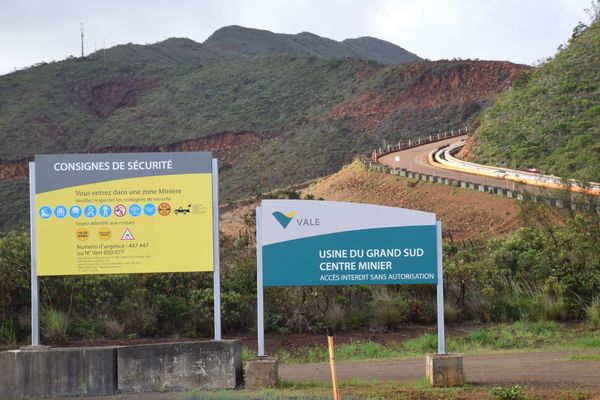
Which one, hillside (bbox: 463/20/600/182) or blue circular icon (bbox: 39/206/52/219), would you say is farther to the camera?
hillside (bbox: 463/20/600/182)

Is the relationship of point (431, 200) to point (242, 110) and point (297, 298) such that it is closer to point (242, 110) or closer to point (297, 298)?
point (297, 298)

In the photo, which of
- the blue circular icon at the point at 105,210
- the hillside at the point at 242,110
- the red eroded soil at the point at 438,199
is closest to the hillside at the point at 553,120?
the red eroded soil at the point at 438,199

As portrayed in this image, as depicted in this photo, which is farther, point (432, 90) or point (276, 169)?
point (432, 90)

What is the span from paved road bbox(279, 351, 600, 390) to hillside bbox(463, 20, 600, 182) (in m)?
28.3

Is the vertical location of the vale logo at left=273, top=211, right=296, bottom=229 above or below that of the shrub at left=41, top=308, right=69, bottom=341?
above

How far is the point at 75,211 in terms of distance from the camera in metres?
10.8

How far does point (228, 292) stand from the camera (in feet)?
54.6

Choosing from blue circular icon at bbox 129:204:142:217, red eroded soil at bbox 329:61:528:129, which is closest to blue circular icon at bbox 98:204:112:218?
blue circular icon at bbox 129:204:142:217

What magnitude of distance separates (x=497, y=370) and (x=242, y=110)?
86.4 metres

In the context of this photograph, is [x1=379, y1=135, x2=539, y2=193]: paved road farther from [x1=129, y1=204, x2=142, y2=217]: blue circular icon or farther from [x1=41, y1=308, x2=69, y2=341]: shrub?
[x1=129, y1=204, x2=142, y2=217]: blue circular icon

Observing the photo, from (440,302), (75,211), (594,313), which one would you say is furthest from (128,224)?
(594,313)

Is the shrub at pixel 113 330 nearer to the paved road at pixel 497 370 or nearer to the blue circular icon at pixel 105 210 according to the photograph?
the paved road at pixel 497 370

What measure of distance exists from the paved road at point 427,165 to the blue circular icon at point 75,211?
2716cm

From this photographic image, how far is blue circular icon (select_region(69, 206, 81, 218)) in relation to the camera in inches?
424
